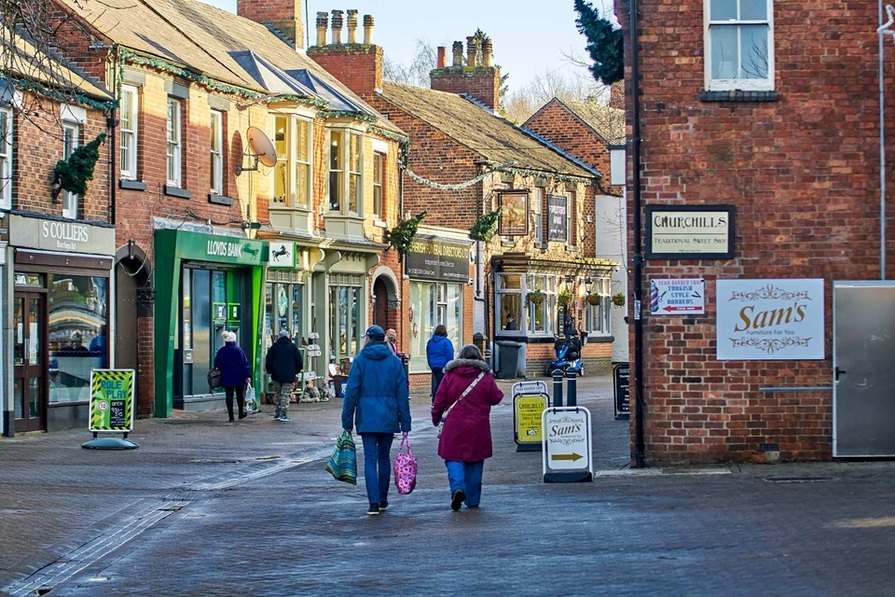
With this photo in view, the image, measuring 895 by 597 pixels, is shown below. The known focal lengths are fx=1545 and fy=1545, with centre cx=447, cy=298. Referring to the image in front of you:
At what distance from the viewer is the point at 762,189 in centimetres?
1773

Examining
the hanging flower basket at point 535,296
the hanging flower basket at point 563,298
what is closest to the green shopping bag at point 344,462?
the hanging flower basket at point 535,296

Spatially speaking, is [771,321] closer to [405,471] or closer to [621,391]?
[405,471]

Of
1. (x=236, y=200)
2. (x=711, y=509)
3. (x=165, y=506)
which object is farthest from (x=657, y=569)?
(x=236, y=200)

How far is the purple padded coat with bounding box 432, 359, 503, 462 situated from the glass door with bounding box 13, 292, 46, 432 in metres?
11.8

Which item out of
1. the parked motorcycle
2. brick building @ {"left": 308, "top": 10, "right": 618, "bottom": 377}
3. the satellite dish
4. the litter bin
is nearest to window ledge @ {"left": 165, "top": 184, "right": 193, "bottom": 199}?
the satellite dish

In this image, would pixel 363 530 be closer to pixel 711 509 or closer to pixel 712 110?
pixel 711 509

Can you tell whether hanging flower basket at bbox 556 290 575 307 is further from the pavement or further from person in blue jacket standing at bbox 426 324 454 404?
the pavement

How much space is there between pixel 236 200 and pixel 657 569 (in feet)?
78.2

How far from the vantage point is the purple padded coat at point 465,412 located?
577 inches

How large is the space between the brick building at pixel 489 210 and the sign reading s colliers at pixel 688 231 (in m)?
25.5

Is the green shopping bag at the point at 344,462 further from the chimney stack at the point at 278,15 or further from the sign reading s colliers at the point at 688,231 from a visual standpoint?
the chimney stack at the point at 278,15

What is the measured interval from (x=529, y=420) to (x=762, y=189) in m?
5.49

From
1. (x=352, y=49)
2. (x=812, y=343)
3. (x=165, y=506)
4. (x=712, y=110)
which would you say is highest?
(x=352, y=49)

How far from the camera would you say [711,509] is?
45.1 feet
